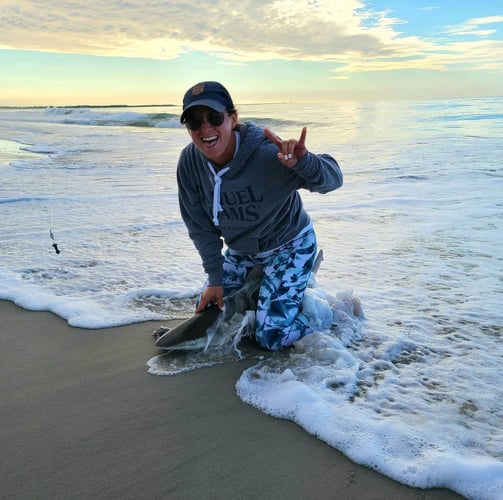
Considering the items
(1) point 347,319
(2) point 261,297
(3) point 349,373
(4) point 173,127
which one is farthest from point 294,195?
(4) point 173,127

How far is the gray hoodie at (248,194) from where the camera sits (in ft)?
9.89

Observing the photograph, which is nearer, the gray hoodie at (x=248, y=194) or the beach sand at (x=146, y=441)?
the beach sand at (x=146, y=441)

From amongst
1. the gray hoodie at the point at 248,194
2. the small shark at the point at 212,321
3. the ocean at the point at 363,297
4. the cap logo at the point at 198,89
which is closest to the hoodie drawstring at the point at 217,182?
the gray hoodie at the point at 248,194

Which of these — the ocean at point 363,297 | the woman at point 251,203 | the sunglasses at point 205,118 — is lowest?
the ocean at point 363,297

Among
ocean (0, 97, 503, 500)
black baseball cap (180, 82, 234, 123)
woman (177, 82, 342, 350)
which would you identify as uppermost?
black baseball cap (180, 82, 234, 123)

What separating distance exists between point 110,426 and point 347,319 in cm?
181

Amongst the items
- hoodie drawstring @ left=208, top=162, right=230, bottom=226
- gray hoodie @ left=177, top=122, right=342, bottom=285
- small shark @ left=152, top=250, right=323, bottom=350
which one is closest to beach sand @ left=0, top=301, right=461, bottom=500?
small shark @ left=152, top=250, right=323, bottom=350

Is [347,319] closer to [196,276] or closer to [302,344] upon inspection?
[302,344]

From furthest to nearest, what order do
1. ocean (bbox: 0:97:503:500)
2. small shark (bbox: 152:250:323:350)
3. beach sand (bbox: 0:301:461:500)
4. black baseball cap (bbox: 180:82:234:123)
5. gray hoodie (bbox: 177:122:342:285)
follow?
small shark (bbox: 152:250:323:350) < gray hoodie (bbox: 177:122:342:285) < black baseball cap (bbox: 180:82:234:123) < ocean (bbox: 0:97:503:500) < beach sand (bbox: 0:301:461:500)

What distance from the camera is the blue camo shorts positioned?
323 centimetres

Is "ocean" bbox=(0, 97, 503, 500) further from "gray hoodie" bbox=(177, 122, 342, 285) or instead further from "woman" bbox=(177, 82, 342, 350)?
"gray hoodie" bbox=(177, 122, 342, 285)

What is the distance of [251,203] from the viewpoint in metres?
3.09

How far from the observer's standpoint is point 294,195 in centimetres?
330

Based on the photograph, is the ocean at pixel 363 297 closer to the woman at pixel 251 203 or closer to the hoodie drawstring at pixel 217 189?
the woman at pixel 251 203
